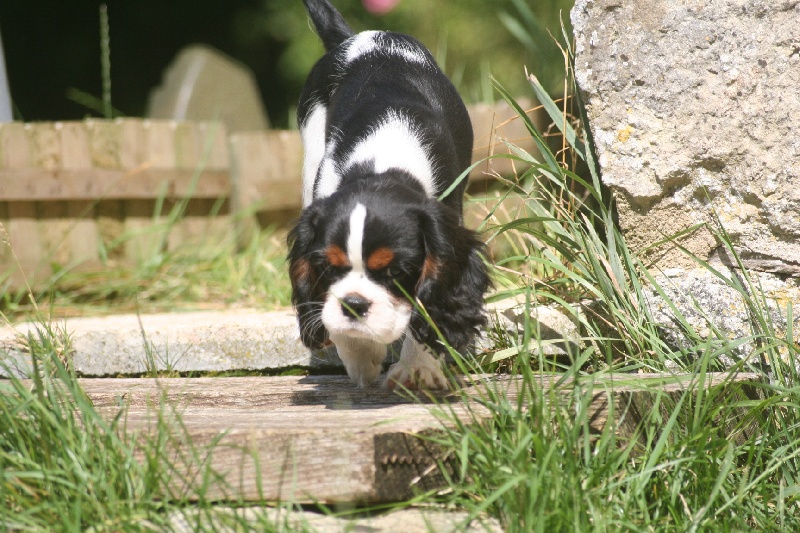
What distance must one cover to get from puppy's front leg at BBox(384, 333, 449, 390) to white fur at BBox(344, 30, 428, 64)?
1.39m

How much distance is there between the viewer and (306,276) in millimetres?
3094

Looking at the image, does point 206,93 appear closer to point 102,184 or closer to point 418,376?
point 102,184

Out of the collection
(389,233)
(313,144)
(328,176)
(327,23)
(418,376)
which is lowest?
(418,376)

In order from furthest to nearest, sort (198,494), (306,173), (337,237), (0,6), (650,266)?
(0,6) < (306,173) < (650,266) < (337,237) < (198,494)

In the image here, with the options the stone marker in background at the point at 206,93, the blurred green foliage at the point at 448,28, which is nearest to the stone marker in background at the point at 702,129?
the stone marker in background at the point at 206,93

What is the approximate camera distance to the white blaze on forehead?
2801mm

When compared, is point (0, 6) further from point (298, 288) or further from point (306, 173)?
point (298, 288)

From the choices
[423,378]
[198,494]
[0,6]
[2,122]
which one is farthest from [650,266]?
[0,6]

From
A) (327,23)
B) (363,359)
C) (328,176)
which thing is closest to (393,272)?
(363,359)

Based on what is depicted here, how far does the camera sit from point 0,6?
11.4 m

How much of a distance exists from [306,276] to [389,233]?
0.40m

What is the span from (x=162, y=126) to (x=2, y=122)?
0.96 meters

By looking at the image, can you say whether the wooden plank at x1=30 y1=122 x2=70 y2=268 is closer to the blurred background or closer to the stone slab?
the stone slab

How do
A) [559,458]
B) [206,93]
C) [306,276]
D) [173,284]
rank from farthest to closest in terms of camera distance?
[206,93], [173,284], [306,276], [559,458]
